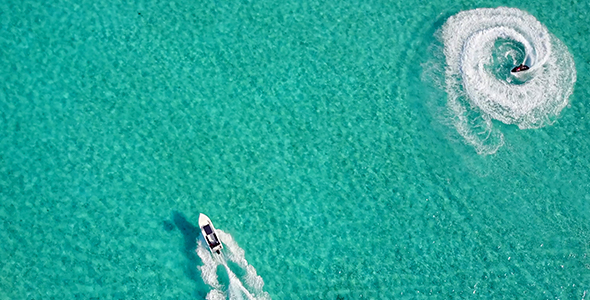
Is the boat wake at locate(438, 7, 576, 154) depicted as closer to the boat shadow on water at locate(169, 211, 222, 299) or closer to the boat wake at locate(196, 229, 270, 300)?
the boat wake at locate(196, 229, 270, 300)

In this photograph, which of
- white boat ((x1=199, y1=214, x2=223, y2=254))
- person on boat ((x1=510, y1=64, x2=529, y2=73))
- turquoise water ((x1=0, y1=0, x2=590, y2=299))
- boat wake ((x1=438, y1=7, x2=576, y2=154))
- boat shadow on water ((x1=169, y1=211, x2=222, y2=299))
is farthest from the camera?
person on boat ((x1=510, y1=64, x2=529, y2=73))

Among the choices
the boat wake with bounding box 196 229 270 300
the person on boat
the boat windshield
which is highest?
the person on boat

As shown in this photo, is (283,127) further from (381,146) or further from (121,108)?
(121,108)

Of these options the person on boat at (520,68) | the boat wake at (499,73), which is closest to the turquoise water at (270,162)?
the boat wake at (499,73)

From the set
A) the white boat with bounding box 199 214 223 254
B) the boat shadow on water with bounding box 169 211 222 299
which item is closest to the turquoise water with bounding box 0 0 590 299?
the boat shadow on water with bounding box 169 211 222 299

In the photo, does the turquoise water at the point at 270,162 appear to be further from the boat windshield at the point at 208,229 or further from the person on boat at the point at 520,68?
the person on boat at the point at 520,68
